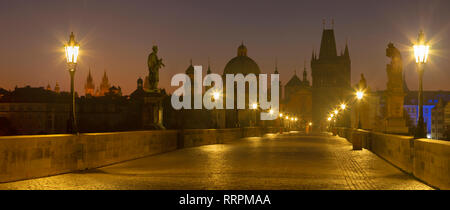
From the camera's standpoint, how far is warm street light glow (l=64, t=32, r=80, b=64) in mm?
15383

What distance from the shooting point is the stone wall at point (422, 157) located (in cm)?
998

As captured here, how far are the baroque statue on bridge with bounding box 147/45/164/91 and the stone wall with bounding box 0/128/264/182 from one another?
15.1ft

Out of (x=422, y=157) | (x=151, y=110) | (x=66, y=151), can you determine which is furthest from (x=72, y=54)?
(x=151, y=110)

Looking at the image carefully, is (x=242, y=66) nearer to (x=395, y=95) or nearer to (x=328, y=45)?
(x=328, y=45)

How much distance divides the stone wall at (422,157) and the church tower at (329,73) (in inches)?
6005

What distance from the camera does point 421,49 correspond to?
15047 mm

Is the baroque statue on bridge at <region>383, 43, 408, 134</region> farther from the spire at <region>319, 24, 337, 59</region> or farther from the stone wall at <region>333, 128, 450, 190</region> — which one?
the spire at <region>319, 24, 337, 59</region>

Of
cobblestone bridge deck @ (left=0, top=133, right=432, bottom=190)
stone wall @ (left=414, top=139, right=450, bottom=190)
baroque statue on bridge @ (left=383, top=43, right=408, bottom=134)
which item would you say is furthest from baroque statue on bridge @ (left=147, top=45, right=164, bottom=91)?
stone wall @ (left=414, top=139, right=450, bottom=190)

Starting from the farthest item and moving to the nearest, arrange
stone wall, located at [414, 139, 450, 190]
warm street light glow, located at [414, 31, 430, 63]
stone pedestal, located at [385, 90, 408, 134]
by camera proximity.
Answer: stone pedestal, located at [385, 90, 408, 134]
warm street light glow, located at [414, 31, 430, 63]
stone wall, located at [414, 139, 450, 190]

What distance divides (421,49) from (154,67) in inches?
594

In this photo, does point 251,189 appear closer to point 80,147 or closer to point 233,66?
point 80,147

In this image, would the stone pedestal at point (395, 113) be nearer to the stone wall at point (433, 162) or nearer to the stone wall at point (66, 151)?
the stone wall at point (66, 151)

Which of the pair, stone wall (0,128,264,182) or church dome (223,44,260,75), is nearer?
stone wall (0,128,264,182)
